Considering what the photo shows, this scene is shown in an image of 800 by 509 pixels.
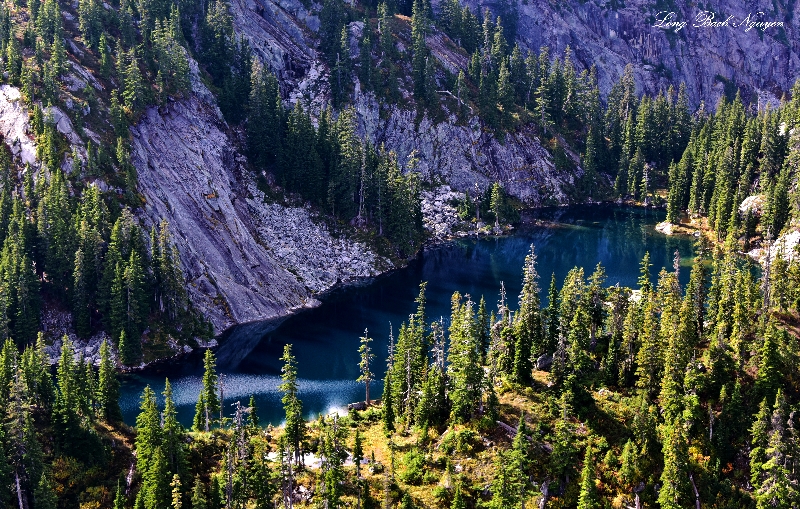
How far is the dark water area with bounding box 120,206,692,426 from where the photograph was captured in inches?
3708

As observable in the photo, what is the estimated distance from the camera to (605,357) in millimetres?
78312

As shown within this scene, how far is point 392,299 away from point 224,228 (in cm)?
3299

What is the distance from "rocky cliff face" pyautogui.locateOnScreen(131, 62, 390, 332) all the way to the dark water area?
5.80m

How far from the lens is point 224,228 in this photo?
129125 millimetres

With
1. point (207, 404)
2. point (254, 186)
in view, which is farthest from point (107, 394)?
point (254, 186)

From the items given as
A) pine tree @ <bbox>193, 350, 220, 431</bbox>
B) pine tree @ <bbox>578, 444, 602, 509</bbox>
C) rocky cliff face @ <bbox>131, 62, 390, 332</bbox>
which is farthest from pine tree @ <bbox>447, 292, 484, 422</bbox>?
rocky cliff face @ <bbox>131, 62, 390, 332</bbox>

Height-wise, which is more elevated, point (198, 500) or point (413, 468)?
point (198, 500)

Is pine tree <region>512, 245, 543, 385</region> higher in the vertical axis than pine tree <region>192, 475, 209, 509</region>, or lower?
higher

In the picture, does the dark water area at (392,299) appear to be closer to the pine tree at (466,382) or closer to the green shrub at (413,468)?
the green shrub at (413,468)

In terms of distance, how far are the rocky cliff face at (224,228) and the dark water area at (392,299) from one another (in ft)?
19.0

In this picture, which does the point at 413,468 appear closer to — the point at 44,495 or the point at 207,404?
the point at 207,404

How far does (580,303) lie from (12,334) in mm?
78493

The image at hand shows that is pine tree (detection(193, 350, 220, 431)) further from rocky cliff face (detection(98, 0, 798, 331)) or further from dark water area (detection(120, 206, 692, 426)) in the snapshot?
rocky cliff face (detection(98, 0, 798, 331))

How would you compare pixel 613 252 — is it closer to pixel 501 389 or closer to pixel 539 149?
pixel 539 149
